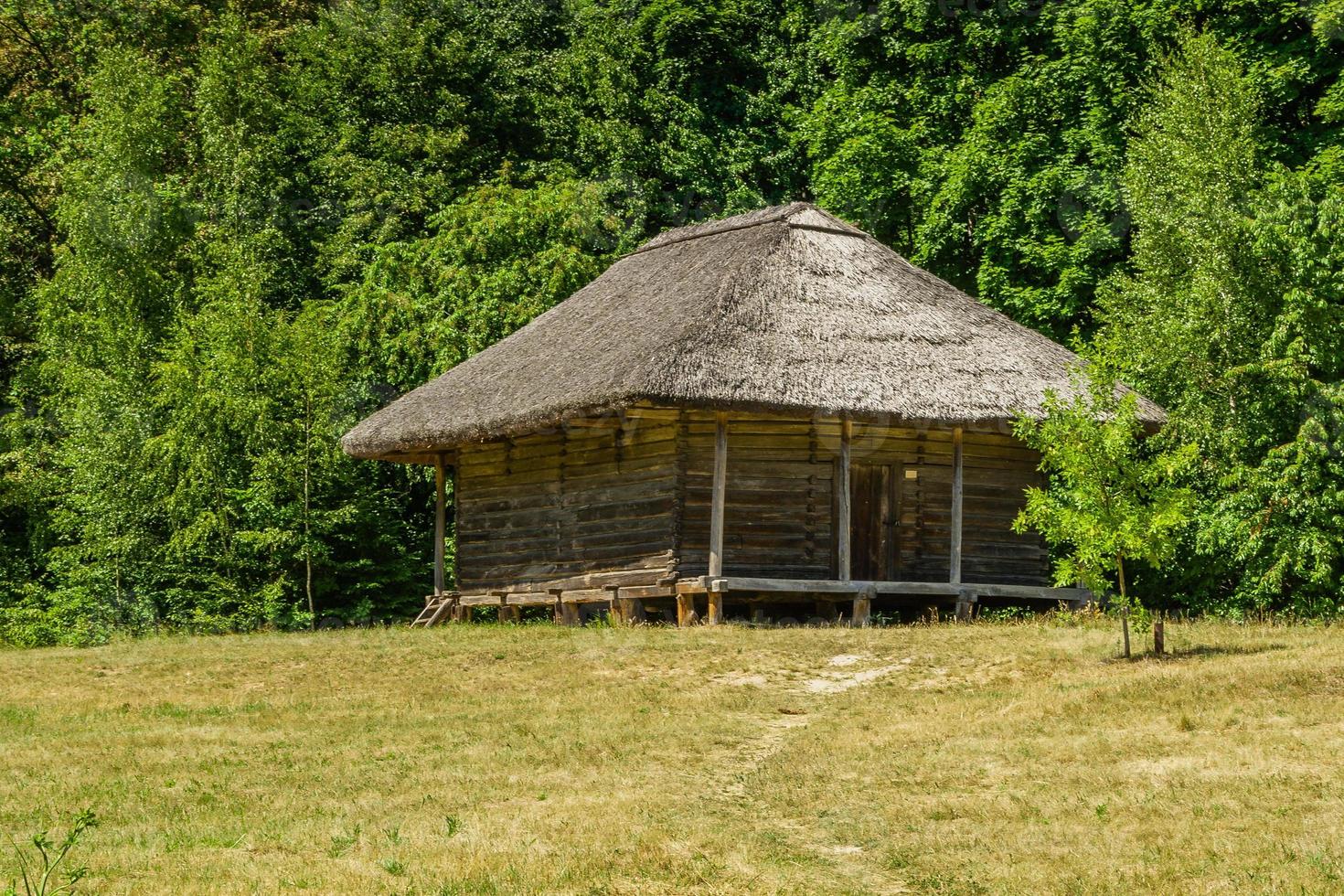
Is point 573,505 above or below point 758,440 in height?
below

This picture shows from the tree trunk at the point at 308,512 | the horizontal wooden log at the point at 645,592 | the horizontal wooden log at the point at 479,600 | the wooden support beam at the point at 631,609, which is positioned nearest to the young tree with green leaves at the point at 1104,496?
the horizontal wooden log at the point at 645,592

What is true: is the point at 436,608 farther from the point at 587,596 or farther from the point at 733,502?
the point at 733,502

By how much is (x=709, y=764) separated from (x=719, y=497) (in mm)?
8471

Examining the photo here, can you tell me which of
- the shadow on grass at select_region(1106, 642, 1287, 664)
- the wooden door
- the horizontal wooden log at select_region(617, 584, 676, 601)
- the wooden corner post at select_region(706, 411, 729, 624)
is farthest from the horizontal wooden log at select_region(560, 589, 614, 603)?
the shadow on grass at select_region(1106, 642, 1287, 664)

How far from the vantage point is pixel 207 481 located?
101ft

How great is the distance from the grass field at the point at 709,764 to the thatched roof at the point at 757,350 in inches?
126

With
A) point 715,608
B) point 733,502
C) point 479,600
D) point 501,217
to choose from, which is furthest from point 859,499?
point 501,217

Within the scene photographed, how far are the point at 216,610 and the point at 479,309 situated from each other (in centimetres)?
770

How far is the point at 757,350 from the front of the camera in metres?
22.8

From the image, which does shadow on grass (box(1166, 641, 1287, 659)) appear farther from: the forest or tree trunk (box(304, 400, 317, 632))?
tree trunk (box(304, 400, 317, 632))

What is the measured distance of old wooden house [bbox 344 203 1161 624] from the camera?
22.6 meters

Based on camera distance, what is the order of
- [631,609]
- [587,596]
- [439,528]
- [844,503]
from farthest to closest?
[439,528] → [587,596] → [631,609] → [844,503]

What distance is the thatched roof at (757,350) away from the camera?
22.2 metres

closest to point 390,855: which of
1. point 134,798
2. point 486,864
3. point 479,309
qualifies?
point 486,864
